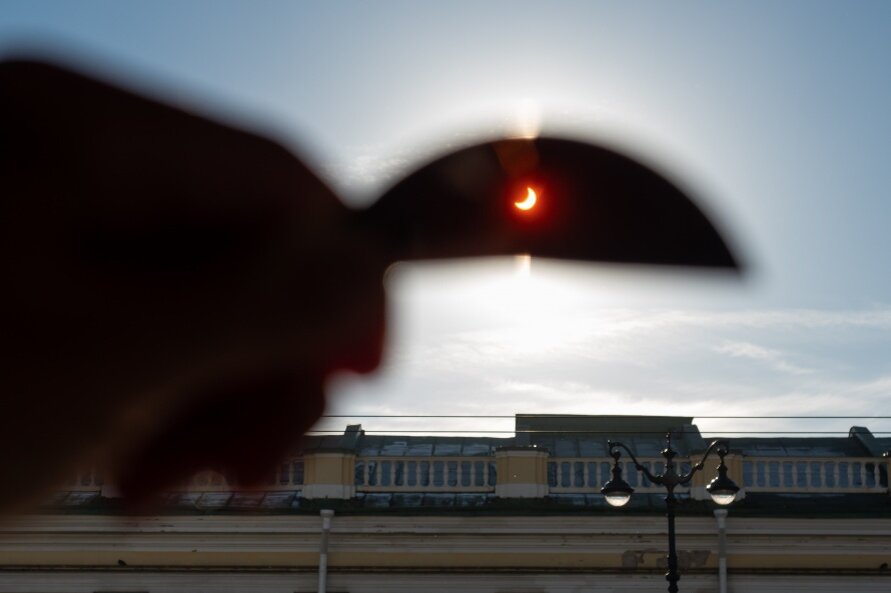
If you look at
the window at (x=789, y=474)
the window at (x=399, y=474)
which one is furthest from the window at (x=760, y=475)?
the window at (x=399, y=474)

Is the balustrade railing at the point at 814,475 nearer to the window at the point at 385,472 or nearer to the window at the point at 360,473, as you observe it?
the window at the point at 385,472

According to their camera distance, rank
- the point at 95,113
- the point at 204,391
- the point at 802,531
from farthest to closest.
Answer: the point at 802,531
the point at 204,391
the point at 95,113

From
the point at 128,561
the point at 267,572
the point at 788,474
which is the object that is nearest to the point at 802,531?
the point at 788,474

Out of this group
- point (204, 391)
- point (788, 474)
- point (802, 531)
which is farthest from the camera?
point (788, 474)

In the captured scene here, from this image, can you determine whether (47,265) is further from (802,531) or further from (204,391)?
(802,531)

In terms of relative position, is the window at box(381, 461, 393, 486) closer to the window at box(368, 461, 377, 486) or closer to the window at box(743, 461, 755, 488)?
the window at box(368, 461, 377, 486)

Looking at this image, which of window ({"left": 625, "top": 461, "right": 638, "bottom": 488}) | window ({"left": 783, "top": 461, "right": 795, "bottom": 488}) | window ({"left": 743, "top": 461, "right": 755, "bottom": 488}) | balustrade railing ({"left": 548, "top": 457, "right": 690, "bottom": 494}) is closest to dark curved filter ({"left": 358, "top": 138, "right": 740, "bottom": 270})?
balustrade railing ({"left": 548, "top": 457, "right": 690, "bottom": 494})
